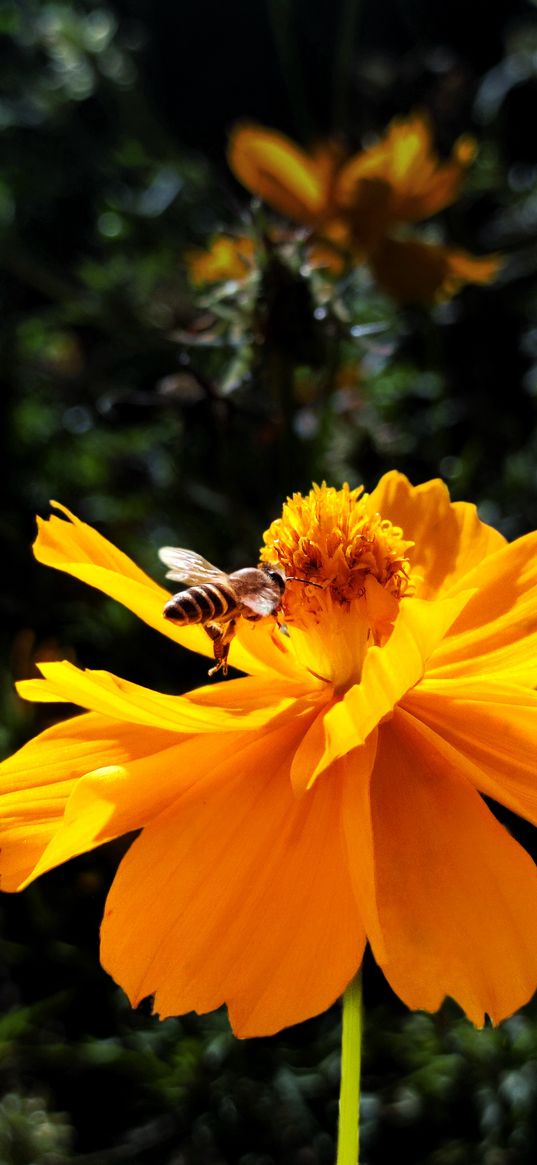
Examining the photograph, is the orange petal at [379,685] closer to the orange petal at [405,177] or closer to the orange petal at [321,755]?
the orange petal at [321,755]

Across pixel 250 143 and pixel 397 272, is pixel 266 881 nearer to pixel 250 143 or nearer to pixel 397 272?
pixel 397 272

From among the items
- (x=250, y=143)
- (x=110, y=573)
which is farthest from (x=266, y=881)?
(x=250, y=143)

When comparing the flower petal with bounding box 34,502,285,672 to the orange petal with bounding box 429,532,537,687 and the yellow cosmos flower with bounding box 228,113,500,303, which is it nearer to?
the orange petal with bounding box 429,532,537,687

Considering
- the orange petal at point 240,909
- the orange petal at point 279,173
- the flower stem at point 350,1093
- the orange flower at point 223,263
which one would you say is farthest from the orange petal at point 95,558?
the orange petal at point 279,173

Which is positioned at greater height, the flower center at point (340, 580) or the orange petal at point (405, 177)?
the orange petal at point (405, 177)

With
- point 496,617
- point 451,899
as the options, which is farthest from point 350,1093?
point 496,617

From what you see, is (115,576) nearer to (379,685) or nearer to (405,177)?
(379,685)
